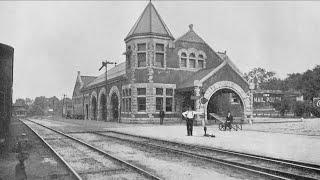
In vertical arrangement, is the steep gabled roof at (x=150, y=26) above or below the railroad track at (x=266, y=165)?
above

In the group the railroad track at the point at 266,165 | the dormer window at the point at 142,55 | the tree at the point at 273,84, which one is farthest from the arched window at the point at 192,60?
the tree at the point at 273,84

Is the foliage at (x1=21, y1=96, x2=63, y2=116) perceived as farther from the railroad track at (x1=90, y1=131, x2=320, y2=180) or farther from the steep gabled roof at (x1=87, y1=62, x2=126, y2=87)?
the railroad track at (x1=90, y1=131, x2=320, y2=180)

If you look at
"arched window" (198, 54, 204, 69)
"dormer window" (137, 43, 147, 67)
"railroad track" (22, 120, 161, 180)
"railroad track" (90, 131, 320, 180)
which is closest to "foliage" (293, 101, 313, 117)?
"arched window" (198, 54, 204, 69)

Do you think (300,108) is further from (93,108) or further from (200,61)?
(93,108)

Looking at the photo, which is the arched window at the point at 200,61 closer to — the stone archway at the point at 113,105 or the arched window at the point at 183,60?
the arched window at the point at 183,60

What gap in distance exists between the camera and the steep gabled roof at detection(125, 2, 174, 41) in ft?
110

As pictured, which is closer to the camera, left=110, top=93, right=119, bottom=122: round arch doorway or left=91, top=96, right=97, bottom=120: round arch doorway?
left=110, top=93, right=119, bottom=122: round arch doorway

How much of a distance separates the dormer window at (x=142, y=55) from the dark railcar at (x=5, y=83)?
Answer: 74.2ft

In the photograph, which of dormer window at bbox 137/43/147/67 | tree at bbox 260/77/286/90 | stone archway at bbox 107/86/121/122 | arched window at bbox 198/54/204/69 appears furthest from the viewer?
tree at bbox 260/77/286/90

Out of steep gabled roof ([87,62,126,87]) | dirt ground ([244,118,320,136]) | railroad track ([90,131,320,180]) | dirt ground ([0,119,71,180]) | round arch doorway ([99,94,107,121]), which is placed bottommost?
dirt ground ([0,119,71,180])

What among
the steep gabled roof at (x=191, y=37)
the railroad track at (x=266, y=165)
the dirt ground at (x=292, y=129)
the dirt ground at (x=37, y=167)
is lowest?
the dirt ground at (x=37, y=167)

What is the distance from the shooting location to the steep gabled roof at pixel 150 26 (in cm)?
3360

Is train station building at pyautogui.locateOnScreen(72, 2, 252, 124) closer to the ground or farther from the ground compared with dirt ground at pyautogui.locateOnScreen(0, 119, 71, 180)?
farther from the ground

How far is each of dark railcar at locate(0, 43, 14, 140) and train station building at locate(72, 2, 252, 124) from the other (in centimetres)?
2011
